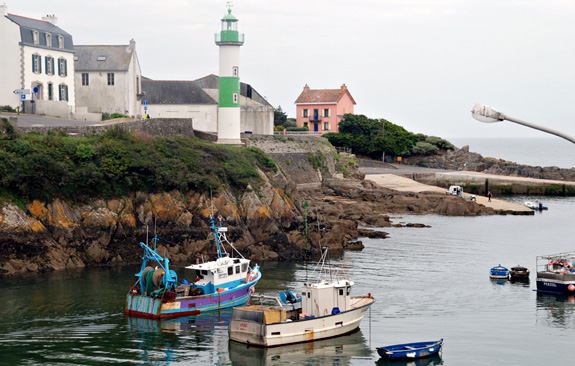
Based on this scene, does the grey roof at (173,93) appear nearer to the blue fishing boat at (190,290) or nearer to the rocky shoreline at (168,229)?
the rocky shoreline at (168,229)

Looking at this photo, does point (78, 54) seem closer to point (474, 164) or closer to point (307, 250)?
point (307, 250)

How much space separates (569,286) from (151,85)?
44885 millimetres

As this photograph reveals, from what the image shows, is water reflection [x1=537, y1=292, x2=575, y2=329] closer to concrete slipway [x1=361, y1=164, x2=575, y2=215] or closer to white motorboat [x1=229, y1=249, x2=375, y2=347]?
white motorboat [x1=229, y1=249, x2=375, y2=347]

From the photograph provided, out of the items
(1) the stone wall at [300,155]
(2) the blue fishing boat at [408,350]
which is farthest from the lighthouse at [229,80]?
(2) the blue fishing boat at [408,350]

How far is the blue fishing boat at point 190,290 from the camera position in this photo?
3052 cm

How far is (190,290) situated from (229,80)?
29282 millimetres

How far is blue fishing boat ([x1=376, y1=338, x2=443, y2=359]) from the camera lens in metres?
25.8

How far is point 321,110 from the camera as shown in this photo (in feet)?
340

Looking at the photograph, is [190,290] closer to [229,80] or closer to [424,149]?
[229,80]

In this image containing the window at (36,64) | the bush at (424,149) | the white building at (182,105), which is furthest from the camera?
the bush at (424,149)

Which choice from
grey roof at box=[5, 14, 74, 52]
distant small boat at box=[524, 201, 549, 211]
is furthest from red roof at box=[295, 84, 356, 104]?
grey roof at box=[5, 14, 74, 52]

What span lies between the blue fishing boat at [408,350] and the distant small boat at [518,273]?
1508 cm

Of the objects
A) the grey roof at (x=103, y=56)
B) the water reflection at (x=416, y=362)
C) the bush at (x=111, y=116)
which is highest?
the grey roof at (x=103, y=56)

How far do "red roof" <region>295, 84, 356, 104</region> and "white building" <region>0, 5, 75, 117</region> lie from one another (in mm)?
48837
